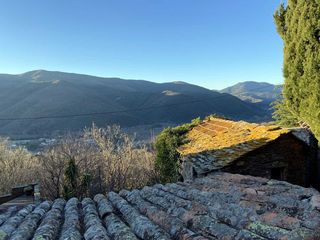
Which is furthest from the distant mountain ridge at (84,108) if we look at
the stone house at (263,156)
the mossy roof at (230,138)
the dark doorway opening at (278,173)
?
the dark doorway opening at (278,173)

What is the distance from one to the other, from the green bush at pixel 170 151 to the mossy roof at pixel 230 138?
0.54 m

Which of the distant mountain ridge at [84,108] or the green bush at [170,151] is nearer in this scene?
the green bush at [170,151]

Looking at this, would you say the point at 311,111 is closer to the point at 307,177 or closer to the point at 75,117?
the point at 307,177

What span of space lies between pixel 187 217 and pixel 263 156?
24.1 ft

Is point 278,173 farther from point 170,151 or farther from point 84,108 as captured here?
point 84,108

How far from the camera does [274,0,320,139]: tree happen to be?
34.8 ft

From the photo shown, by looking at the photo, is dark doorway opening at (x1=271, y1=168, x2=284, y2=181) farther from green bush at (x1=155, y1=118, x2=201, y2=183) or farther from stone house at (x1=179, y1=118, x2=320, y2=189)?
green bush at (x1=155, y1=118, x2=201, y2=183)

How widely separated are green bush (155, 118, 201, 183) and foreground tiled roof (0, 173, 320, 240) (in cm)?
894

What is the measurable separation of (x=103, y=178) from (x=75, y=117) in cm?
6409

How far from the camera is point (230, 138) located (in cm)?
1278

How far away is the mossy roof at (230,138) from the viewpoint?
10.7 meters

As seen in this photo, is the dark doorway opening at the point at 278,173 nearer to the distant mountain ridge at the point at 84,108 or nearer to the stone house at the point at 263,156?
the stone house at the point at 263,156

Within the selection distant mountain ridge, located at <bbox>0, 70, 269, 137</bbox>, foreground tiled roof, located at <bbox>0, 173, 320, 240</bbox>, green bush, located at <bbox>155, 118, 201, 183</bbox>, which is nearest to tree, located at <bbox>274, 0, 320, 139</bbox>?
foreground tiled roof, located at <bbox>0, 173, 320, 240</bbox>

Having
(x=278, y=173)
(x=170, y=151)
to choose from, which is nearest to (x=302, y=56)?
(x=278, y=173)
